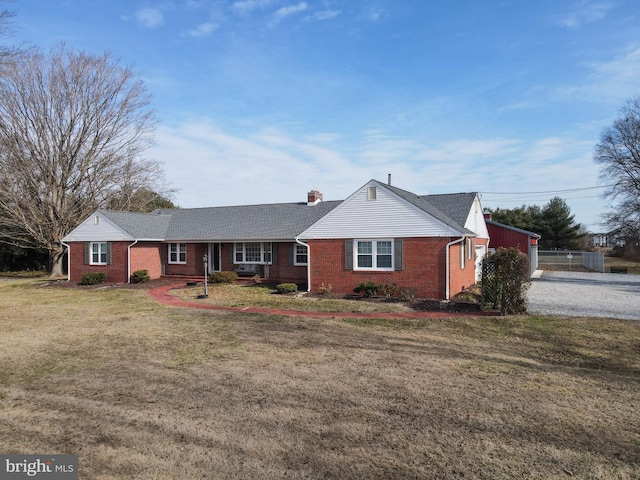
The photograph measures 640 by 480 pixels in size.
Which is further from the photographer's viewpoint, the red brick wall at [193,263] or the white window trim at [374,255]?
the red brick wall at [193,263]

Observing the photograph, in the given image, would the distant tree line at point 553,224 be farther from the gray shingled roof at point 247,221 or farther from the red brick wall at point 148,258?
the red brick wall at point 148,258

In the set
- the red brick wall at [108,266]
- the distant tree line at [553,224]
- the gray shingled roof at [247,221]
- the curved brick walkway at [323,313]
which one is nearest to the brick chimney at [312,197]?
the gray shingled roof at [247,221]

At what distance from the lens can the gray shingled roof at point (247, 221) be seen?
22047 mm

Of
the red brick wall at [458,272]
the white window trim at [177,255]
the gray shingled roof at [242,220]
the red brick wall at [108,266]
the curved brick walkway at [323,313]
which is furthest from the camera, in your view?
the white window trim at [177,255]

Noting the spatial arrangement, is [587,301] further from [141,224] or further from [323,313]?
[141,224]

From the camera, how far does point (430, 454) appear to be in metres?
4.13

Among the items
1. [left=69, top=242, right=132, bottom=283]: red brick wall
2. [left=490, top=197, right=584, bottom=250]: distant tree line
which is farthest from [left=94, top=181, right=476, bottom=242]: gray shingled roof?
[left=490, top=197, right=584, bottom=250]: distant tree line

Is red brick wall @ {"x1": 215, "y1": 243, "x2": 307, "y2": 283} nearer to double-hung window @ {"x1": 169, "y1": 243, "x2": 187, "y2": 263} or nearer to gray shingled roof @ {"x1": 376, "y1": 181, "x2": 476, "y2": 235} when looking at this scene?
double-hung window @ {"x1": 169, "y1": 243, "x2": 187, "y2": 263}

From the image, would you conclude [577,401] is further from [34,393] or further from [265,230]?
[265,230]

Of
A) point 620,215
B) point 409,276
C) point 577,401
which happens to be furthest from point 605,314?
point 620,215

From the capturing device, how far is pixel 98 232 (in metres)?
23.7

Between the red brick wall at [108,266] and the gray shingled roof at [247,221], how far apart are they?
2854 mm

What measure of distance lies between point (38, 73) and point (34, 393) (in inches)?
1227

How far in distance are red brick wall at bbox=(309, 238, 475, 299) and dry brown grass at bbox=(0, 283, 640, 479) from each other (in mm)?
5300
